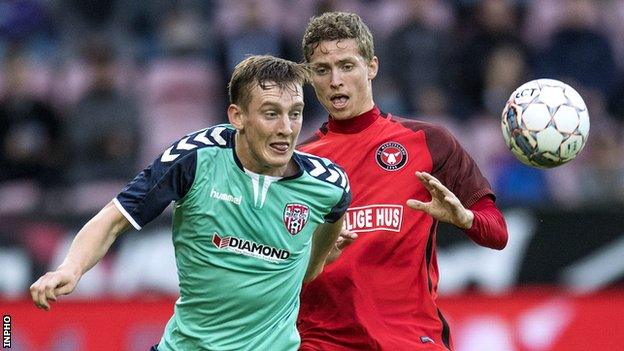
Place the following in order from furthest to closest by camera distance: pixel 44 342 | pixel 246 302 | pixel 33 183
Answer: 1. pixel 33 183
2. pixel 44 342
3. pixel 246 302

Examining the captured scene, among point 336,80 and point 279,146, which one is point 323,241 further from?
point 336,80

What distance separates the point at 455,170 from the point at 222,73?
20.6ft

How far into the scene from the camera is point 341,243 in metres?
6.04

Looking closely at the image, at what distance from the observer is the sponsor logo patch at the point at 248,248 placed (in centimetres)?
554

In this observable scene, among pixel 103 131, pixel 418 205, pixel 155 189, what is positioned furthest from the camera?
pixel 103 131

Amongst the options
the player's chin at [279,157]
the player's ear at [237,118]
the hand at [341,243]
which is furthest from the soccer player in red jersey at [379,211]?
the player's ear at [237,118]

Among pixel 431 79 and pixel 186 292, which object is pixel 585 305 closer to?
pixel 431 79

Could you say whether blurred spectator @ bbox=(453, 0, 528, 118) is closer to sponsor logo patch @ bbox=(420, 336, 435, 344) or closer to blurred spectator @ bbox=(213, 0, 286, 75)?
blurred spectator @ bbox=(213, 0, 286, 75)

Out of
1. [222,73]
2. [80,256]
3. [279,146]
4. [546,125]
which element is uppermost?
[279,146]

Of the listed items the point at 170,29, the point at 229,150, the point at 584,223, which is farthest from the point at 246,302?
the point at 170,29

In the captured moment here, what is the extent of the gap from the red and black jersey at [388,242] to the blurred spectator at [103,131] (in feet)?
17.6

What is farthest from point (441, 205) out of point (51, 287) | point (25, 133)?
point (25, 133)

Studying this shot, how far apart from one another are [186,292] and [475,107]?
7.09m

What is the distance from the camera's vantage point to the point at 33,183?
38.0 feet
